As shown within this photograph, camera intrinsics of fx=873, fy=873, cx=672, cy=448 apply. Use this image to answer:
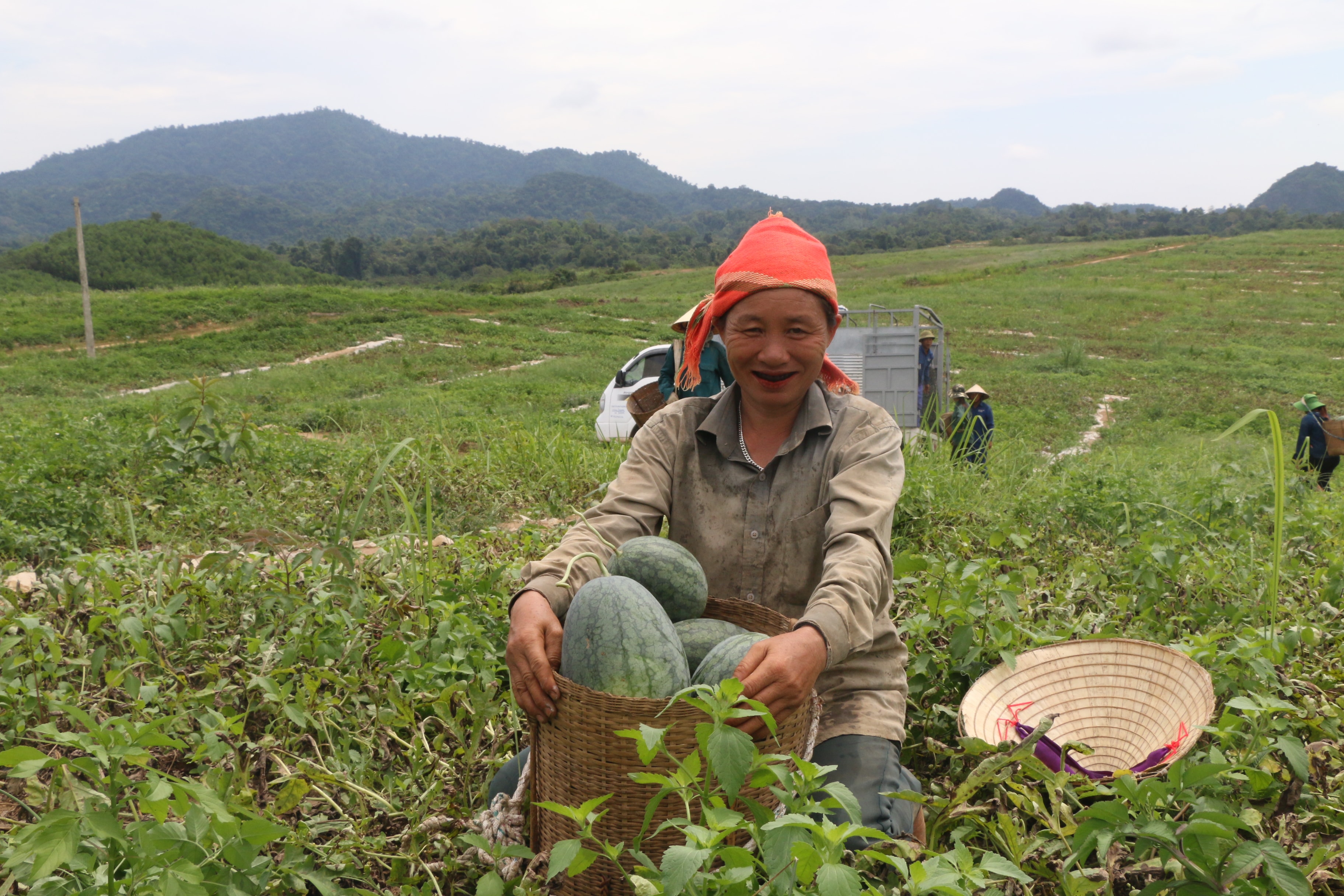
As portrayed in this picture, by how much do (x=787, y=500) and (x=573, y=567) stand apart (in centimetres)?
59

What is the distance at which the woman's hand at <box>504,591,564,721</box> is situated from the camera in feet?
5.73

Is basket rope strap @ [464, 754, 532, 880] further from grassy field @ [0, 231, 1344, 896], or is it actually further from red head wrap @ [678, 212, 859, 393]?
red head wrap @ [678, 212, 859, 393]

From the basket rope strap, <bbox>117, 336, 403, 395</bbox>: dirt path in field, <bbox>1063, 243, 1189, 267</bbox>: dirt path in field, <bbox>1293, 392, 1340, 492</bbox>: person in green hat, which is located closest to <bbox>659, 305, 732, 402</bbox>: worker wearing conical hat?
the basket rope strap

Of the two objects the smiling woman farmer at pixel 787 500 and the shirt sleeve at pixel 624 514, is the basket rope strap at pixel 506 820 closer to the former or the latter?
the smiling woman farmer at pixel 787 500

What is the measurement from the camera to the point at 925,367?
10836 millimetres

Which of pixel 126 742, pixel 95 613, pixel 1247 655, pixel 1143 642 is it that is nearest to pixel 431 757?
pixel 126 742

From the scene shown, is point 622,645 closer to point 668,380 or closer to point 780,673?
point 780,673

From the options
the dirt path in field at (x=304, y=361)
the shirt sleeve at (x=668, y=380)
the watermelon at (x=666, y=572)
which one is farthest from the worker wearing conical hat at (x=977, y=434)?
the dirt path in field at (x=304, y=361)

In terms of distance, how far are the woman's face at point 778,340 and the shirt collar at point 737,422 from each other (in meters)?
0.06

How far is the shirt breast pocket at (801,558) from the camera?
88.1 inches

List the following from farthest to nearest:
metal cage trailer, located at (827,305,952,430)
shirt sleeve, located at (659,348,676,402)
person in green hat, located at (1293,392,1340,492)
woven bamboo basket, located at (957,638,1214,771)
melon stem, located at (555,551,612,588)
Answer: metal cage trailer, located at (827,305,952,430) < person in green hat, located at (1293,392,1340,492) < shirt sleeve, located at (659,348,676,402) < woven bamboo basket, located at (957,638,1214,771) < melon stem, located at (555,551,612,588)

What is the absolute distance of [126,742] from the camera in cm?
161

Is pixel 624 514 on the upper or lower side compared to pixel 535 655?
upper

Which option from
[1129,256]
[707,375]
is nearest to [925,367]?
[707,375]
